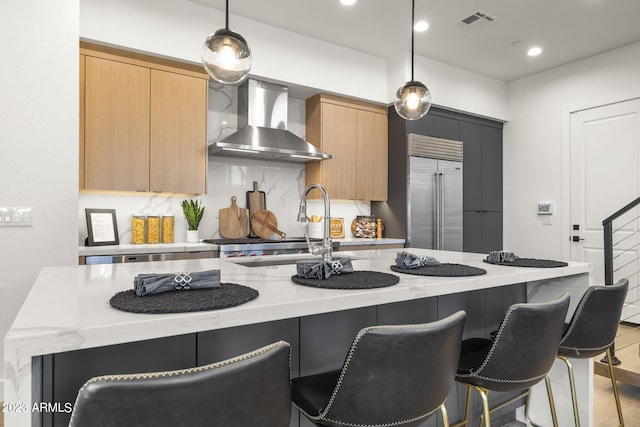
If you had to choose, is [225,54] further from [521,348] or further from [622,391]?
[622,391]

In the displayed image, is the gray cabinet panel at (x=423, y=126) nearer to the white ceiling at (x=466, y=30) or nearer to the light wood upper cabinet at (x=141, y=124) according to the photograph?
the white ceiling at (x=466, y=30)

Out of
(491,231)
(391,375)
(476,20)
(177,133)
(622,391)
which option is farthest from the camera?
(491,231)

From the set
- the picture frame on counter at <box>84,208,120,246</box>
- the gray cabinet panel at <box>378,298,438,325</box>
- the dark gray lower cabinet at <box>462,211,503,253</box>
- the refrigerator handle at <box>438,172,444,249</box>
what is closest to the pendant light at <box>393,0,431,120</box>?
the gray cabinet panel at <box>378,298,438,325</box>

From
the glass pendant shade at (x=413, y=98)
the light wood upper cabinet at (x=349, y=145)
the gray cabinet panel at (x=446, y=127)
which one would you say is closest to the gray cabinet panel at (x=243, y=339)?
the glass pendant shade at (x=413, y=98)

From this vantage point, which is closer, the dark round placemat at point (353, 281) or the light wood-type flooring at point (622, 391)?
the dark round placemat at point (353, 281)

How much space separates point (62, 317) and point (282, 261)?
1434mm

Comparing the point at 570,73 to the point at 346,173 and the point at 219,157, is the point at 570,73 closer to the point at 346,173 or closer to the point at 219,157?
the point at 346,173

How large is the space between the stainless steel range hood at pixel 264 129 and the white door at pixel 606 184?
2.91m

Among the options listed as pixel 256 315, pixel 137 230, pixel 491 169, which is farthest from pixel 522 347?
pixel 491 169

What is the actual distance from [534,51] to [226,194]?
11.7ft

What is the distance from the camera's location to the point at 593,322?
1.69m

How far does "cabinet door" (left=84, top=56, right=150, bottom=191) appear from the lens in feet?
10.1

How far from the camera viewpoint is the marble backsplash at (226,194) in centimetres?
351

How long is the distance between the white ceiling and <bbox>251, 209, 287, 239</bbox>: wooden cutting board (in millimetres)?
1731
